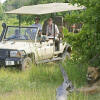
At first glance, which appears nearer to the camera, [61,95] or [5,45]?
[61,95]

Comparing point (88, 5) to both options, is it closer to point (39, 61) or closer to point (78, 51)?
point (78, 51)

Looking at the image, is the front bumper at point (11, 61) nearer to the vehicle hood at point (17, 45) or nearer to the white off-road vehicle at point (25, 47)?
the white off-road vehicle at point (25, 47)

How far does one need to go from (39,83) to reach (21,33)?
3636 millimetres

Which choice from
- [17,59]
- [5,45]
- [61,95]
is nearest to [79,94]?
[61,95]

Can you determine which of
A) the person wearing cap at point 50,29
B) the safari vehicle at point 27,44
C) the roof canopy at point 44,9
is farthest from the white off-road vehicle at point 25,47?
the roof canopy at point 44,9

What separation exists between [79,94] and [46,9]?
16.6 feet

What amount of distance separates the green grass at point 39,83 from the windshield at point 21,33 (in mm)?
1715

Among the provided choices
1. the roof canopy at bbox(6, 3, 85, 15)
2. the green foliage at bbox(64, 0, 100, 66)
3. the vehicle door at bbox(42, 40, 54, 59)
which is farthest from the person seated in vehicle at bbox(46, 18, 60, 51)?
the green foliage at bbox(64, 0, 100, 66)

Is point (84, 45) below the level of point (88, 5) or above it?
below

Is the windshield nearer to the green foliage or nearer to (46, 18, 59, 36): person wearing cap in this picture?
(46, 18, 59, 36): person wearing cap

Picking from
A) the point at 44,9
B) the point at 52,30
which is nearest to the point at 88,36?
the point at 44,9

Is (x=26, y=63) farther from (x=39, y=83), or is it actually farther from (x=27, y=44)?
(x=39, y=83)

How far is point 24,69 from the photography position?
11.3 metres

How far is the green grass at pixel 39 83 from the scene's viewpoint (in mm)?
7369
